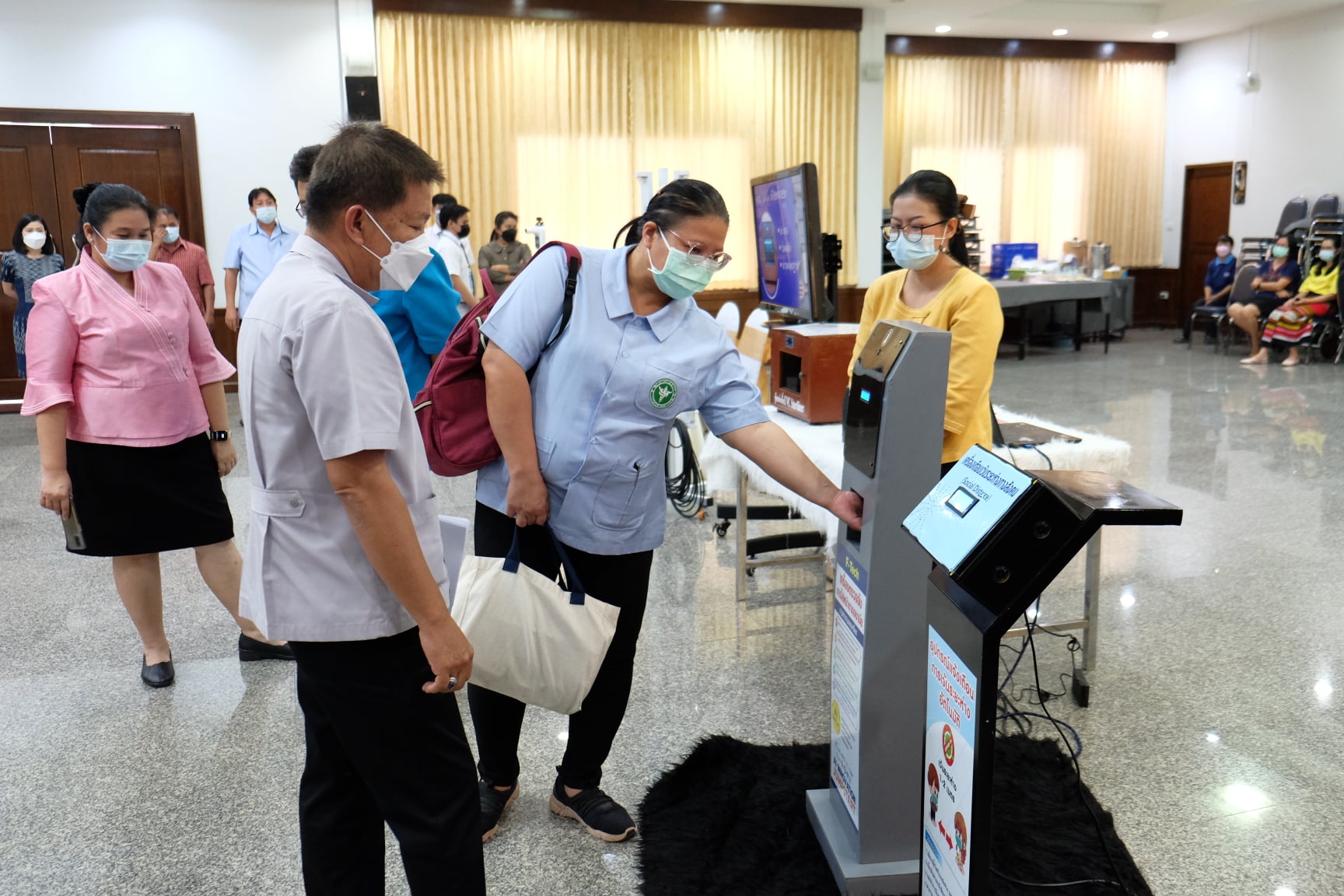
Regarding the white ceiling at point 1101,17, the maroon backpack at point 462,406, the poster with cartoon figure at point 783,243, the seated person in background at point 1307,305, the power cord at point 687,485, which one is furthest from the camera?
the white ceiling at point 1101,17

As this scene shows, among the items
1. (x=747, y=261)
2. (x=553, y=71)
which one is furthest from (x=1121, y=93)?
(x=553, y=71)

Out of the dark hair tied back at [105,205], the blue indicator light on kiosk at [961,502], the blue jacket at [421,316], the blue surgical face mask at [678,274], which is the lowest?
the blue indicator light on kiosk at [961,502]

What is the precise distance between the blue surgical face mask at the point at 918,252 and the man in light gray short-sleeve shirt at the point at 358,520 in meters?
1.37

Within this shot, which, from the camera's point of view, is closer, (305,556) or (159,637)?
(305,556)

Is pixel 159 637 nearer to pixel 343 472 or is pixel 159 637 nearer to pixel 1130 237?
pixel 343 472

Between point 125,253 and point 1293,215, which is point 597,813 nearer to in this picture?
point 125,253

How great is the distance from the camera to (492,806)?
2205 millimetres

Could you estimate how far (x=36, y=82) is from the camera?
25.9 ft

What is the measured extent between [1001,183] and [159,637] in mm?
10891

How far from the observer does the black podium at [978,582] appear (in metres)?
1.26

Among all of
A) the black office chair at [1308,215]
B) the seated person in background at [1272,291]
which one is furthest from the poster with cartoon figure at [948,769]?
the black office chair at [1308,215]

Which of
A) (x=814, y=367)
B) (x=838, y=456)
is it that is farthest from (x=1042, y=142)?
(x=838, y=456)

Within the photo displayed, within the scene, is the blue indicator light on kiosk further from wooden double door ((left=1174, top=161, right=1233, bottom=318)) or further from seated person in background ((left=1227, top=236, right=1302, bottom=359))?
wooden double door ((left=1174, top=161, right=1233, bottom=318))

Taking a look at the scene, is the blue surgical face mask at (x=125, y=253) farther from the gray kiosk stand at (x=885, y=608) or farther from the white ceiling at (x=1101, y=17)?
the white ceiling at (x=1101, y=17)
